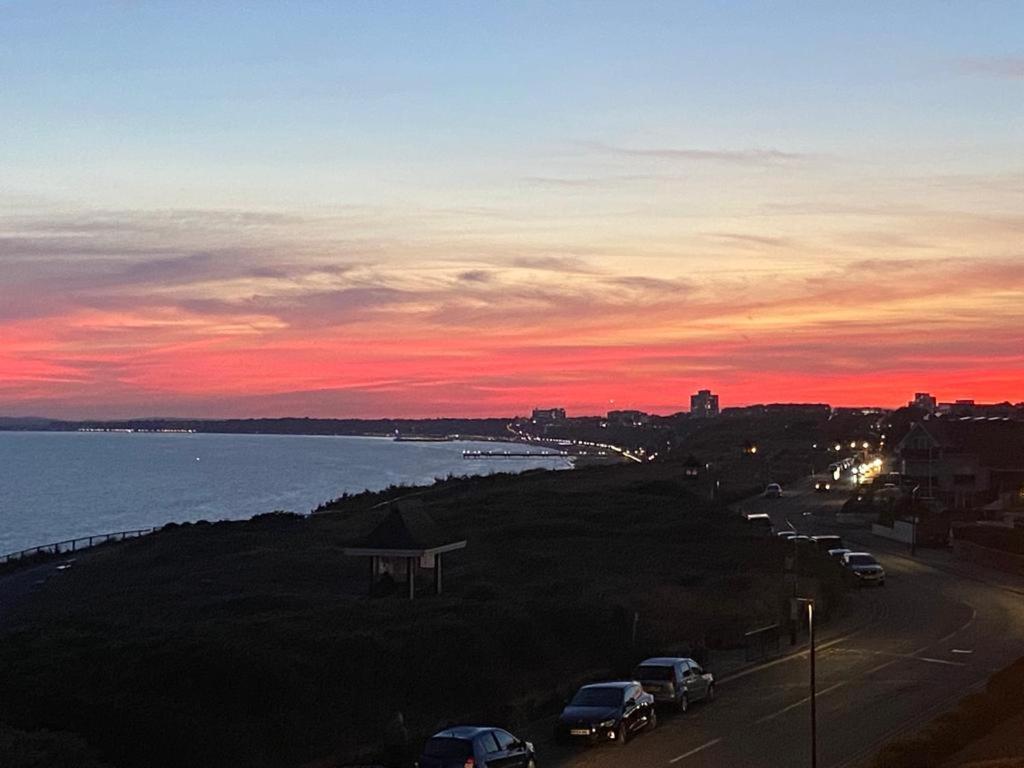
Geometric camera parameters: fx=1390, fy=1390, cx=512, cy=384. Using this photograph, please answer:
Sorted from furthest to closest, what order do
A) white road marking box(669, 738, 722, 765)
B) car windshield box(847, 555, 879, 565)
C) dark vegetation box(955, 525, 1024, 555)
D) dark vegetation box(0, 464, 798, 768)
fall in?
dark vegetation box(955, 525, 1024, 555) < car windshield box(847, 555, 879, 565) < white road marking box(669, 738, 722, 765) < dark vegetation box(0, 464, 798, 768)

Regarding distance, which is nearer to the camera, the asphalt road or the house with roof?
the asphalt road

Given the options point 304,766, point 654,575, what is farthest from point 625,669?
point 654,575

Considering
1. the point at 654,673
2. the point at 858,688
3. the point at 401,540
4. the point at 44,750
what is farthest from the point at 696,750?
the point at 401,540

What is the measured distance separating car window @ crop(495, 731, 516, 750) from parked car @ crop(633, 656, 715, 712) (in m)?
9.39

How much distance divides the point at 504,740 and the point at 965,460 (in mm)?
96320

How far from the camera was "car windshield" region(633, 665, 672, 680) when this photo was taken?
118 feet

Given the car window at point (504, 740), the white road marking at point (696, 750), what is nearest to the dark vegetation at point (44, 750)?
the car window at point (504, 740)

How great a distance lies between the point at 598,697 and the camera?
3241 cm

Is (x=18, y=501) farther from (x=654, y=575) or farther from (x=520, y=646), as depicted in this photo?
(x=520, y=646)

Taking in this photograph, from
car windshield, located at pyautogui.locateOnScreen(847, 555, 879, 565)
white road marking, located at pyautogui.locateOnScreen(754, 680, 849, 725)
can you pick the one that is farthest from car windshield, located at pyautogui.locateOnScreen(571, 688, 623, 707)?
car windshield, located at pyautogui.locateOnScreen(847, 555, 879, 565)

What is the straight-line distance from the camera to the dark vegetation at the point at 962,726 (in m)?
28.9

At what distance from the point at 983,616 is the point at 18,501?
151 m

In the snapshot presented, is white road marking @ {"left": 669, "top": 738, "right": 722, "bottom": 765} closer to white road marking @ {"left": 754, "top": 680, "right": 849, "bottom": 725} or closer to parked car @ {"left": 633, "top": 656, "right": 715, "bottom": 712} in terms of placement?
white road marking @ {"left": 754, "top": 680, "right": 849, "bottom": 725}

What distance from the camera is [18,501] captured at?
182 m
